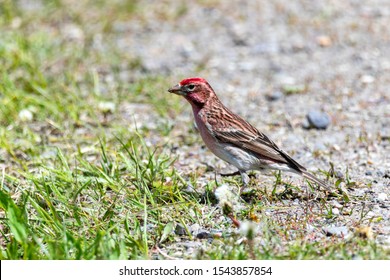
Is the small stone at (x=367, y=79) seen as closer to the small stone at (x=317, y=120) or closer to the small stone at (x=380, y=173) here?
the small stone at (x=317, y=120)

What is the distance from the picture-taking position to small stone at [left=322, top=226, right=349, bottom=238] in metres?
5.16

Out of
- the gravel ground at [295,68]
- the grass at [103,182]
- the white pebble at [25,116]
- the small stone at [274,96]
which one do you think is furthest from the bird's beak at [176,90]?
the small stone at [274,96]

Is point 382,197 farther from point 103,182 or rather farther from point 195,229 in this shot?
point 103,182

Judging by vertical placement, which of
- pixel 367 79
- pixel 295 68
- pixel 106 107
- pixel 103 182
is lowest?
pixel 103 182

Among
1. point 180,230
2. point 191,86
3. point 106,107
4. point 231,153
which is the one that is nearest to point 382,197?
point 231,153

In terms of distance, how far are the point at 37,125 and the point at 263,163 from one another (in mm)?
2728

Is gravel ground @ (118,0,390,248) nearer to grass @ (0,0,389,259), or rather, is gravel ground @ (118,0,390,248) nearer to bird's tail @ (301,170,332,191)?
bird's tail @ (301,170,332,191)

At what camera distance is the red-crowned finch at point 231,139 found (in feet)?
20.3

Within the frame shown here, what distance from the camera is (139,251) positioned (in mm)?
5023

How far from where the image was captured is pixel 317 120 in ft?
25.9

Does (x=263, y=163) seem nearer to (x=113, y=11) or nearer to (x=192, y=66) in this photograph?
(x=192, y=66)

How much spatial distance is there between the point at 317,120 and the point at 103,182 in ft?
8.74
